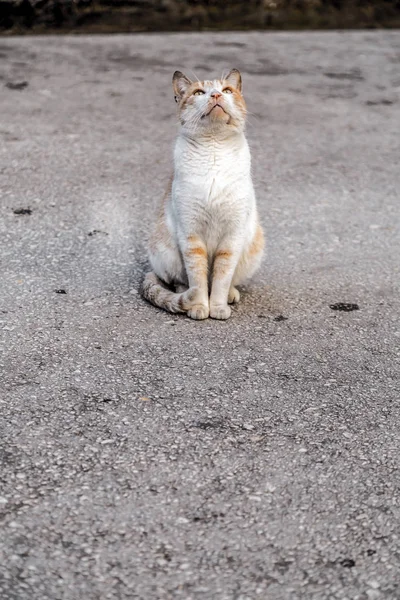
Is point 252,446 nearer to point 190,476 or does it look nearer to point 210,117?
point 190,476

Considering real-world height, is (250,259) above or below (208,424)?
above

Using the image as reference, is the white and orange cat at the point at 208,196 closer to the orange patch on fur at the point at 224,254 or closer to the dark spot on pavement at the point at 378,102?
the orange patch on fur at the point at 224,254

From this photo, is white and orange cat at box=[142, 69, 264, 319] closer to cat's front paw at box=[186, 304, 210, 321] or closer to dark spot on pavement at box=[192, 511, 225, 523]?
cat's front paw at box=[186, 304, 210, 321]

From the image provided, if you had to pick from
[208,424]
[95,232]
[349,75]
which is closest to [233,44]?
[349,75]

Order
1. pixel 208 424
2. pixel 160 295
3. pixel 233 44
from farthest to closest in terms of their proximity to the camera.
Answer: pixel 233 44 < pixel 160 295 < pixel 208 424

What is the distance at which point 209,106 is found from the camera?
4.12 m

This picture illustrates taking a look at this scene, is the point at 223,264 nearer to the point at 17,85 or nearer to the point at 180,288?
the point at 180,288

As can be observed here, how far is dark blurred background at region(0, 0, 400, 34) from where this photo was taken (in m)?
9.69

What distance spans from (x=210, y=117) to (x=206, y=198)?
37 cm

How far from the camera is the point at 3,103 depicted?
24.7ft

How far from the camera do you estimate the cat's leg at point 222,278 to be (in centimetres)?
426

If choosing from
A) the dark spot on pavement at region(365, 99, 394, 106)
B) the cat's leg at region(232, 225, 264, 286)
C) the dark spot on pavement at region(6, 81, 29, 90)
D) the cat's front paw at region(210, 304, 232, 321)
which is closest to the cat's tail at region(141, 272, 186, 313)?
the cat's front paw at region(210, 304, 232, 321)

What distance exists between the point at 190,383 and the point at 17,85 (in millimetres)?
5119

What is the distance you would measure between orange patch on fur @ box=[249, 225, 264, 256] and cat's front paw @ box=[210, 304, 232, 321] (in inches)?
15.0
